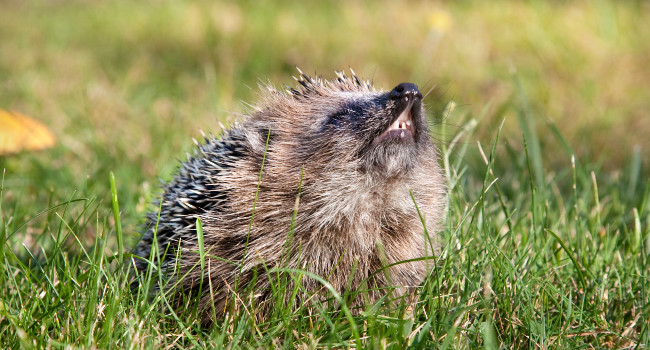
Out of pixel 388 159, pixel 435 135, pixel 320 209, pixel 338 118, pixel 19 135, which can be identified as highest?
pixel 19 135

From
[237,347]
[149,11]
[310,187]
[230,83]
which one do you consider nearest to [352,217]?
[310,187]

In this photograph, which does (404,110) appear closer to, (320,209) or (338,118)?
(338,118)

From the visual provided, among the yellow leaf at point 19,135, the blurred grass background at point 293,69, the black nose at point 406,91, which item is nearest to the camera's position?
the black nose at point 406,91

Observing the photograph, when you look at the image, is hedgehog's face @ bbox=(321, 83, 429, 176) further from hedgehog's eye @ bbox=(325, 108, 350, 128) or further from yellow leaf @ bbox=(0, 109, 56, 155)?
yellow leaf @ bbox=(0, 109, 56, 155)

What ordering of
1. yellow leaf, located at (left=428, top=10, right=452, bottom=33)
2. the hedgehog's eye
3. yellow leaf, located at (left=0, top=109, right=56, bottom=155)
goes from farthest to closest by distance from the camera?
→ yellow leaf, located at (left=428, top=10, right=452, bottom=33) → yellow leaf, located at (left=0, top=109, right=56, bottom=155) → the hedgehog's eye

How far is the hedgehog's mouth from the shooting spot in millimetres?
2998

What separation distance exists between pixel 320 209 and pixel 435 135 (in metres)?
2.05

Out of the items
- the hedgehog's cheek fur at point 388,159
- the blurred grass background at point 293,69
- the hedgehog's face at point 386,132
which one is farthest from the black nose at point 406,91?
the blurred grass background at point 293,69

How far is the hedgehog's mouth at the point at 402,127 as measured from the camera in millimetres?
2998

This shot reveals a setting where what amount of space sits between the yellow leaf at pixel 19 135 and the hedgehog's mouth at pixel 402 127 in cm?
273

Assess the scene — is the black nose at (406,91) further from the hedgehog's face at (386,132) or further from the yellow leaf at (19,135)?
the yellow leaf at (19,135)

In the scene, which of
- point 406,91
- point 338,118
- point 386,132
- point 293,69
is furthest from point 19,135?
point 293,69

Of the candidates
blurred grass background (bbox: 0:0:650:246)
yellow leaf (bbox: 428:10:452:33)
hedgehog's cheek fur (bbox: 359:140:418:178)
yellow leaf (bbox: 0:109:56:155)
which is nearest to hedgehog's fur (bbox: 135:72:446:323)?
hedgehog's cheek fur (bbox: 359:140:418:178)

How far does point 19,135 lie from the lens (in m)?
4.51
